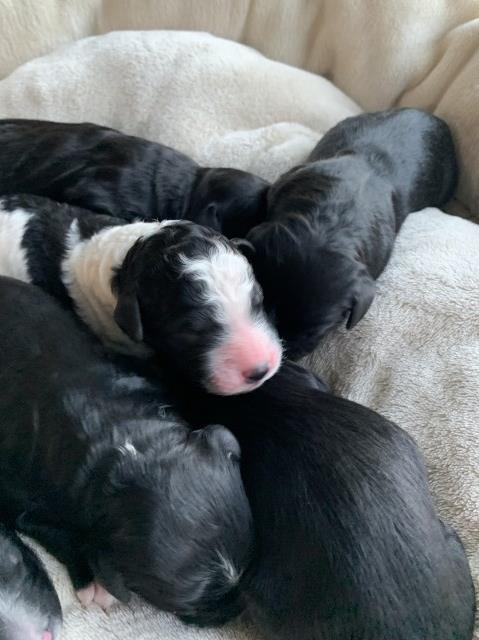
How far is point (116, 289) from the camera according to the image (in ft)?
7.39

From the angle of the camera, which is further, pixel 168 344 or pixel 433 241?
pixel 433 241

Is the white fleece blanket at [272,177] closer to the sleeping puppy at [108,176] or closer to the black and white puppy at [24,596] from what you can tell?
the black and white puppy at [24,596]

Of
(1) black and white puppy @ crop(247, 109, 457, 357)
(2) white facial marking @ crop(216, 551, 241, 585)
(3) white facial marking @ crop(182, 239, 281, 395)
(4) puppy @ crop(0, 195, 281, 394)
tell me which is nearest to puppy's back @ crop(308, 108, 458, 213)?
(1) black and white puppy @ crop(247, 109, 457, 357)

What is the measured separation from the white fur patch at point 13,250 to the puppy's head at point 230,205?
0.65 meters

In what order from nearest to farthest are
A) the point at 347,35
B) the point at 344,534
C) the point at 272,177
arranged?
the point at 344,534
the point at 272,177
the point at 347,35

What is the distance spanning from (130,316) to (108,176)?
0.89 metres

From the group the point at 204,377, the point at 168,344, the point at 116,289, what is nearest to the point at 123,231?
the point at 116,289

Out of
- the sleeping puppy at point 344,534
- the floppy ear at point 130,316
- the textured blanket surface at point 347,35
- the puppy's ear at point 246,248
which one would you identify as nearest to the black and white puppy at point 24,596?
the sleeping puppy at point 344,534

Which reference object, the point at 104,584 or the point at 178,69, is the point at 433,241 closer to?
the point at 178,69

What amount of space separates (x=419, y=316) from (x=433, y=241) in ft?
1.28

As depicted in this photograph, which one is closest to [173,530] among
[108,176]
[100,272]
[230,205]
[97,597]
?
[97,597]

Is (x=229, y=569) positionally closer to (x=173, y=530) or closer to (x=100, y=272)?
(x=173, y=530)

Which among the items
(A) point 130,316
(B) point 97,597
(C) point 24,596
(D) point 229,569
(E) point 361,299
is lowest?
(B) point 97,597

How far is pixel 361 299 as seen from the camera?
7.25ft
